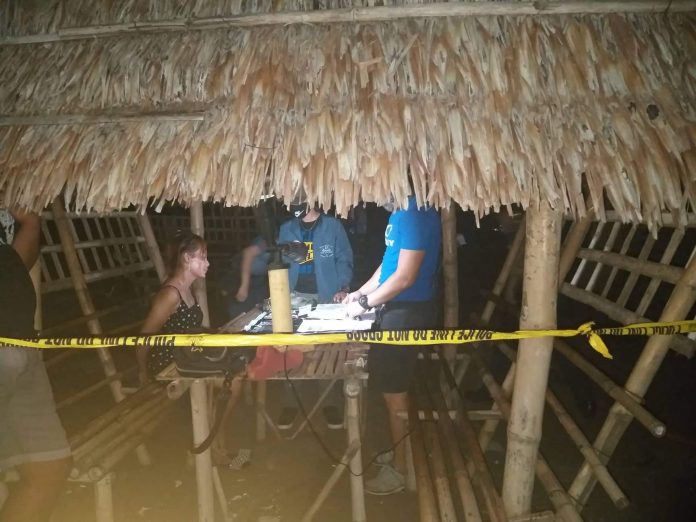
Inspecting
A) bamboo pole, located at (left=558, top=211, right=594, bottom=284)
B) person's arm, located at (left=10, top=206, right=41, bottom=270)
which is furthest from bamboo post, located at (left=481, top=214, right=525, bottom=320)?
person's arm, located at (left=10, top=206, right=41, bottom=270)

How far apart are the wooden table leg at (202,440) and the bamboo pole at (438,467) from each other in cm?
138

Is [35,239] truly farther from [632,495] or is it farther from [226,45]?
[632,495]

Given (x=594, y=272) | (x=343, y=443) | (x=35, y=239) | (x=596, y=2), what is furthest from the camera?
(x=343, y=443)

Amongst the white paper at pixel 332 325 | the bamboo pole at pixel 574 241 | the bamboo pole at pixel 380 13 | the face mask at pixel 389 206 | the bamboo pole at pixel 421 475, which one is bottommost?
the bamboo pole at pixel 421 475

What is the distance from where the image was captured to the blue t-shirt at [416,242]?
3.06 meters

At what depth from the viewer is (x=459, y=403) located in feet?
10.0

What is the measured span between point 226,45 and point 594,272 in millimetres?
2790

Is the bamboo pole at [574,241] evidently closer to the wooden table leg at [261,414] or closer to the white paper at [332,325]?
the white paper at [332,325]

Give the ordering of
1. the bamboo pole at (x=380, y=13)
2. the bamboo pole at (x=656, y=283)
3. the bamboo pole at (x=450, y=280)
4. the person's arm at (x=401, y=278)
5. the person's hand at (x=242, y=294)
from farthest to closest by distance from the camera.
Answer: the person's hand at (x=242, y=294) < the bamboo pole at (x=450, y=280) < the person's arm at (x=401, y=278) < the bamboo pole at (x=656, y=283) < the bamboo pole at (x=380, y=13)

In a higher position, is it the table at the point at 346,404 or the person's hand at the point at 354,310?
the person's hand at the point at 354,310

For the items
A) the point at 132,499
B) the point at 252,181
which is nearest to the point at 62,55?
the point at 252,181

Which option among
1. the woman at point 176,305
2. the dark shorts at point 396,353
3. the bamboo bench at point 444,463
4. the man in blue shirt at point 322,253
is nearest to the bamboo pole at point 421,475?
the bamboo bench at point 444,463

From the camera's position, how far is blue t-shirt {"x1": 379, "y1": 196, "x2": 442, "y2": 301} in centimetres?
306

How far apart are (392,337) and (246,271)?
2.87 m
